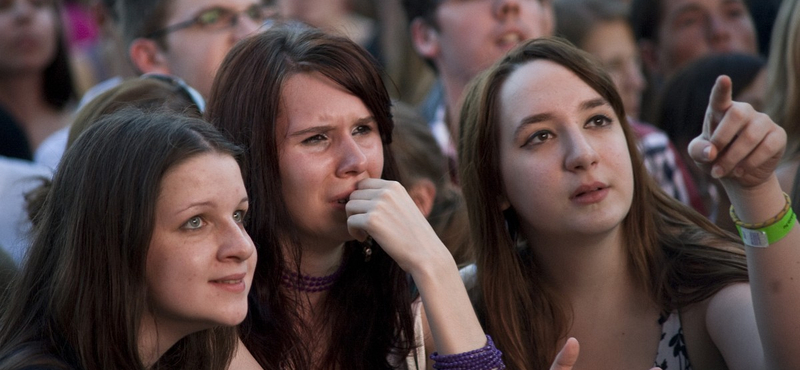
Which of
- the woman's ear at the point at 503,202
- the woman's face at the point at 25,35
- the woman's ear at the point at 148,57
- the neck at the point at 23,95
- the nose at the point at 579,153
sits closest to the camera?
the nose at the point at 579,153

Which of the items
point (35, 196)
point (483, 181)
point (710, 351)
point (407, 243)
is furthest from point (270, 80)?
point (710, 351)

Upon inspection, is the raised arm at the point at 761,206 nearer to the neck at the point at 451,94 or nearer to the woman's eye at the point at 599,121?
the woman's eye at the point at 599,121

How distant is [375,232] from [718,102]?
0.88 metres

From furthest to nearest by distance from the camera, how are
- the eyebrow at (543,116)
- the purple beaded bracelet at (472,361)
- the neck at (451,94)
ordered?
the neck at (451,94) → the eyebrow at (543,116) → the purple beaded bracelet at (472,361)

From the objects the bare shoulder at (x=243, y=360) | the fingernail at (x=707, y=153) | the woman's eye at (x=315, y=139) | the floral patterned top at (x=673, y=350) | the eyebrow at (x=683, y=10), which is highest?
the eyebrow at (x=683, y=10)

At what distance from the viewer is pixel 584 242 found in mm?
2781

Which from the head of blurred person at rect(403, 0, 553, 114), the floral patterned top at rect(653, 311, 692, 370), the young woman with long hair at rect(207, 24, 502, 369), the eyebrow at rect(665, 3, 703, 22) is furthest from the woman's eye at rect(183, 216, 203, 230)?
the eyebrow at rect(665, 3, 703, 22)

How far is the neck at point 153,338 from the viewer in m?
2.14

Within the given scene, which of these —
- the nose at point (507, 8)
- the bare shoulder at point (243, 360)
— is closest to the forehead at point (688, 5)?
the nose at point (507, 8)

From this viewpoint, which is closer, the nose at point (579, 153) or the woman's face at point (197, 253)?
the woman's face at point (197, 253)

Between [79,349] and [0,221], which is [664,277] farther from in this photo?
[0,221]

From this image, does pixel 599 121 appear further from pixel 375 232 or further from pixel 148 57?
pixel 148 57

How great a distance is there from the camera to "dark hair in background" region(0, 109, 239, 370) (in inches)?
79.7

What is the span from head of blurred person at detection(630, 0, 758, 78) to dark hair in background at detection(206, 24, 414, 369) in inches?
116
